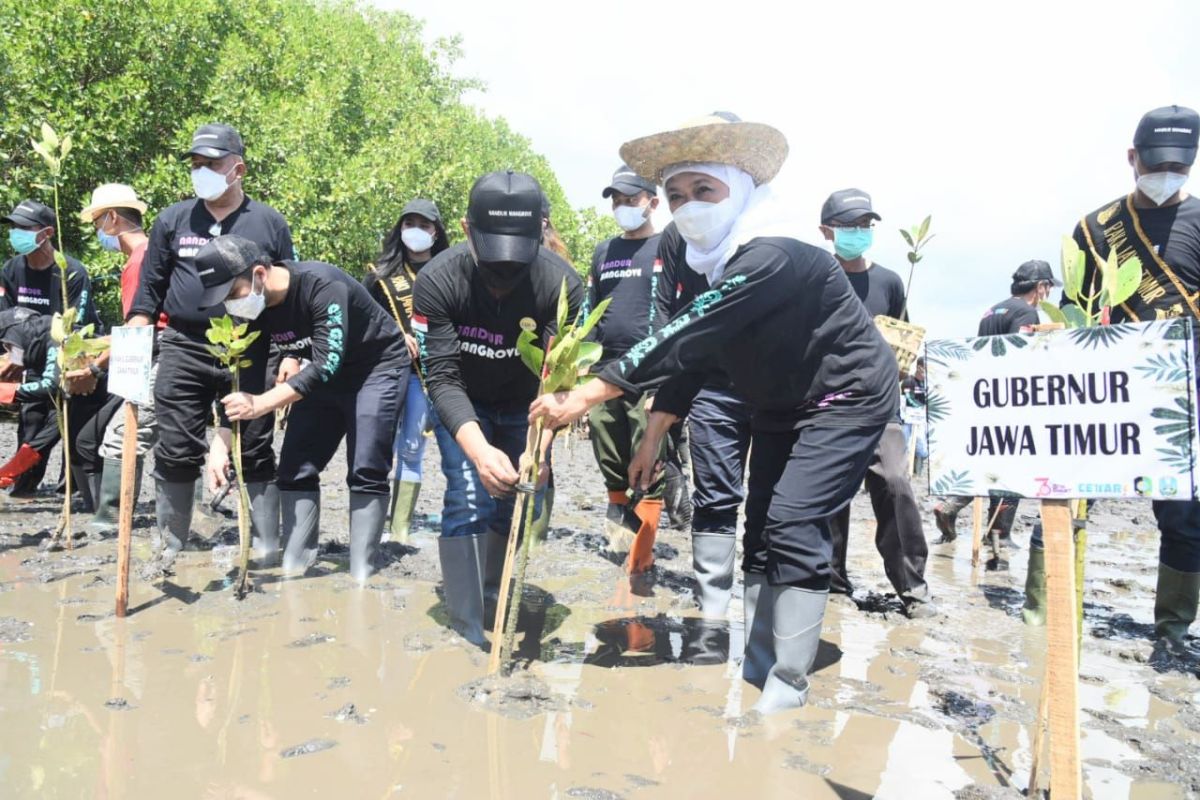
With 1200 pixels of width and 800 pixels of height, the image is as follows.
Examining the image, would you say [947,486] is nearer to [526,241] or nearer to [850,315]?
[850,315]

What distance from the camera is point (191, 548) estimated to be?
5.60 meters

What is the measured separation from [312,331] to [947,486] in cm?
337

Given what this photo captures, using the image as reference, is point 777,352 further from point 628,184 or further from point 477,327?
point 628,184

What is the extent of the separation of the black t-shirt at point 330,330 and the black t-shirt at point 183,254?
412 millimetres

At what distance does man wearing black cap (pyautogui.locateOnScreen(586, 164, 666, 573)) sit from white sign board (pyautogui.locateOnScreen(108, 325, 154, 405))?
8.55 feet

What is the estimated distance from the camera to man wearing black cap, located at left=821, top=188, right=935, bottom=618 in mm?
4711

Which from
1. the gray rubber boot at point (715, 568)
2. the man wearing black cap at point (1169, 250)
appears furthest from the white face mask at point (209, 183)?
the man wearing black cap at point (1169, 250)

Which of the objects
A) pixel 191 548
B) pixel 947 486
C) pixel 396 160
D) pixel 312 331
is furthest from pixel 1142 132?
pixel 396 160

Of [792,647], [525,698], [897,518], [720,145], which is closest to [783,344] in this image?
[720,145]

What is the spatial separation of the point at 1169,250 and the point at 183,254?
4935mm

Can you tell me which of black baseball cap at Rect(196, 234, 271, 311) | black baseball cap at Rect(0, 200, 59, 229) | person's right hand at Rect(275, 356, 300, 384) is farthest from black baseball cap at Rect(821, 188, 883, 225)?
black baseball cap at Rect(0, 200, 59, 229)

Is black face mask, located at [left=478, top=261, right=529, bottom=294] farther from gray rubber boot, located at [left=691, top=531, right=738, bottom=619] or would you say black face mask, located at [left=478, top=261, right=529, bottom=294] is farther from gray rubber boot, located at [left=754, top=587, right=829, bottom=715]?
gray rubber boot, located at [left=754, top=587, right=829, bottom=715]

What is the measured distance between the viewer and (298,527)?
16.6 feet

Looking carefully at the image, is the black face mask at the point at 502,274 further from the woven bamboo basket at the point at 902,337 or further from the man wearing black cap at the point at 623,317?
the woven bamboo basket at the point at 902,337
